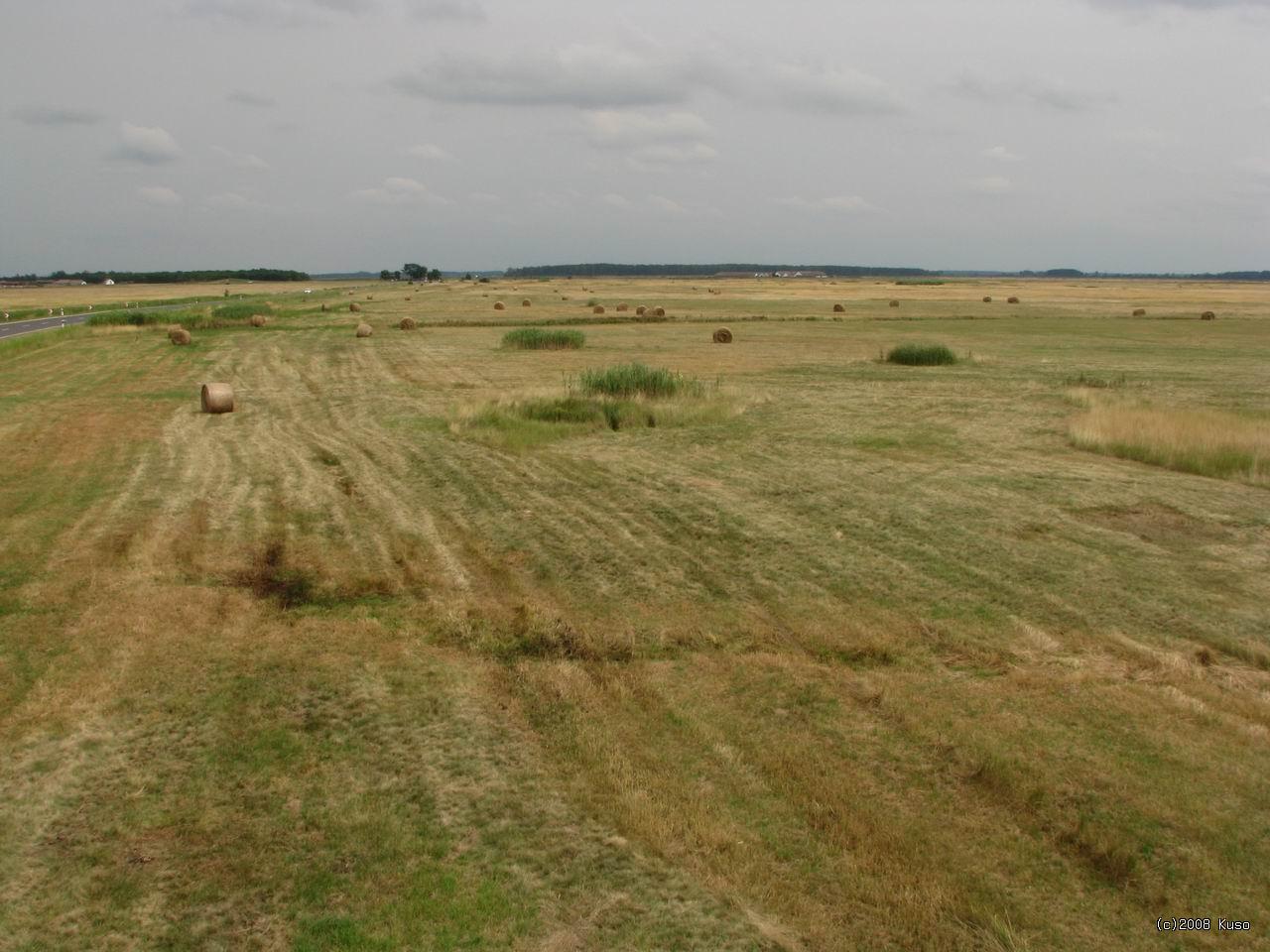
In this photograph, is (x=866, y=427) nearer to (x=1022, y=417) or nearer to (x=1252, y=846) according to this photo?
(x=1022, y=417)

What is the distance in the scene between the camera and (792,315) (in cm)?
6116

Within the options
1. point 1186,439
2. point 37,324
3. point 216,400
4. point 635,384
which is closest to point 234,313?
point 37,324

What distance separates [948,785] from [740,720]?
5.19 ft

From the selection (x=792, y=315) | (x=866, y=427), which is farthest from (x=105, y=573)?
(x=792, y=315)

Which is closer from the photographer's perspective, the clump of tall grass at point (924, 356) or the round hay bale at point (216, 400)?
the round hay bale at point (216, 400)

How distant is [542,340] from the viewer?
1448 inches

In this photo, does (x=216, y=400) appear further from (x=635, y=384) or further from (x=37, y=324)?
(x=37, y=324)

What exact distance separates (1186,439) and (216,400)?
66.4 feet

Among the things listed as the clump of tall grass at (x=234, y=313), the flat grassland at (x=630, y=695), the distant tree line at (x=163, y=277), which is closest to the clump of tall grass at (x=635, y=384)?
the flat grassland at (x=630, y=695)

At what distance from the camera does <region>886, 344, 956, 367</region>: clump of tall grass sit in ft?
104

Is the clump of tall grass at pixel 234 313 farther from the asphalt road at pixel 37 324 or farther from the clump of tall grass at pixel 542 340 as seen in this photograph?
the clump of tall grass at pixel 542 340

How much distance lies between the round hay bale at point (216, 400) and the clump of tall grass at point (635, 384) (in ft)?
27.1

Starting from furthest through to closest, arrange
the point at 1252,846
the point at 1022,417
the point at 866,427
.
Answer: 1. the point at 1022,417
2. the point at 866,427
3. the point at 1252,846

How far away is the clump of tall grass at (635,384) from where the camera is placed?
2178cm
